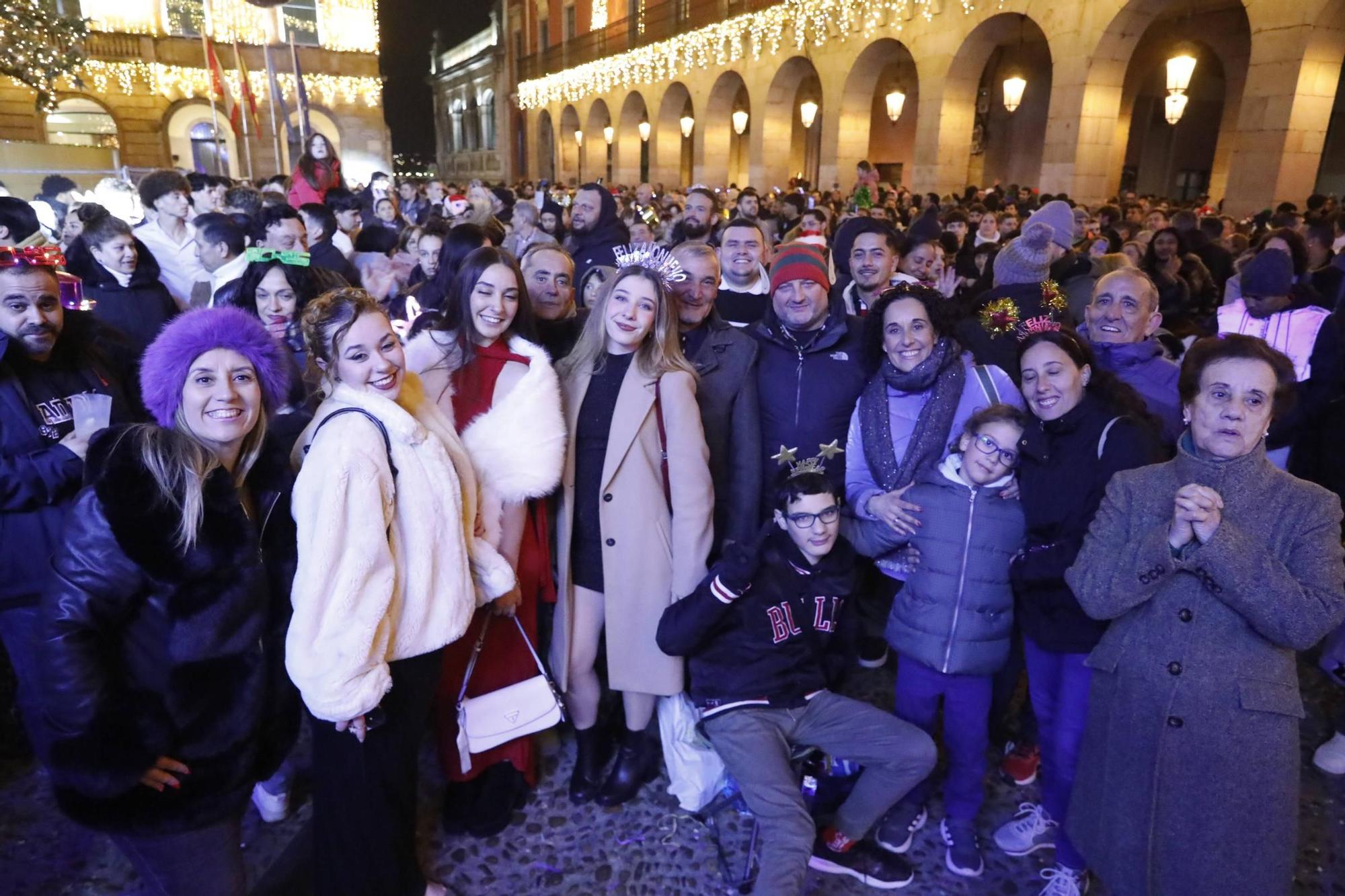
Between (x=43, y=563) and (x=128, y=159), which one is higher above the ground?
(x=128, y=159)

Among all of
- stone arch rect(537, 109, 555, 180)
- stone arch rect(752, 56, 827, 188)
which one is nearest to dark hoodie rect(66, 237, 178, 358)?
stone arch rect(752, 56, 827, 188)

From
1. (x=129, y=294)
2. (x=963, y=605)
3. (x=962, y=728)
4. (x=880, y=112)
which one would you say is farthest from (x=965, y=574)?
(x=880, y=112)

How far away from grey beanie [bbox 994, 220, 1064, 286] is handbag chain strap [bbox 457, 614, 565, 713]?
10.6ft

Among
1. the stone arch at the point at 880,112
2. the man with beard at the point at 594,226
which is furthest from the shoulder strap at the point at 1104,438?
the stone arch at the point at 880,112

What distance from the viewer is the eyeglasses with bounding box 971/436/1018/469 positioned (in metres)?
2.59

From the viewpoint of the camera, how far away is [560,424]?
2707mm

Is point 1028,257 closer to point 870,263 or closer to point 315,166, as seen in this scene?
point 870,263

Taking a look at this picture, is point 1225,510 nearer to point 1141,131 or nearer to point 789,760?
point 789,760

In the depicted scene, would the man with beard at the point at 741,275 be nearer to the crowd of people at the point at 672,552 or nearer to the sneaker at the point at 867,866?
the crowd of people at the point at 672,552

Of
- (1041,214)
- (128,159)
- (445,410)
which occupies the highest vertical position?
(128,159)

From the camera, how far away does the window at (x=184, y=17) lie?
29.2 meters

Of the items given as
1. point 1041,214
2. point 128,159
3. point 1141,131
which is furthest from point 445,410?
point 128,159

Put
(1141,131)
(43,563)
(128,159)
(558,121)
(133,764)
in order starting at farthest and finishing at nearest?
(558,121) → (128,159) → (1141,131) → (43,563) → (133,764)

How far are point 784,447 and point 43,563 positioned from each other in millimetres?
2779
